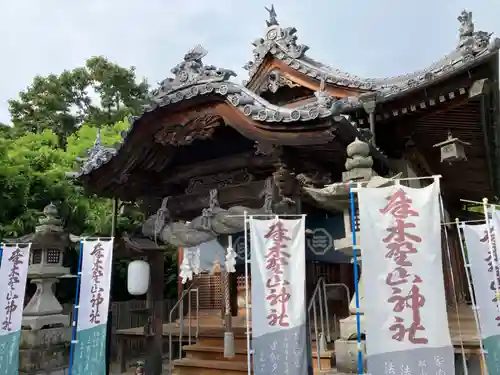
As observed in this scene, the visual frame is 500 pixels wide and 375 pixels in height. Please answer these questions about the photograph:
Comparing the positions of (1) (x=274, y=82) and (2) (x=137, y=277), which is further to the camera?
(1) (x=274, y=82)

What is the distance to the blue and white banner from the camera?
7348mm

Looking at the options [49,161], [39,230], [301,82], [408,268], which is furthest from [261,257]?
[49,161]

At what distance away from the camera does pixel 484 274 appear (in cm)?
636

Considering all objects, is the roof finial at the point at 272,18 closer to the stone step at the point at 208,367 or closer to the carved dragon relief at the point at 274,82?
the carved dragon relief at the point at 274,82

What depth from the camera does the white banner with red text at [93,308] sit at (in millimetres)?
6936

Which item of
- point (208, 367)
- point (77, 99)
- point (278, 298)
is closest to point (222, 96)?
point (278, 298)

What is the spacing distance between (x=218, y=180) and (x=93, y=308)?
3147mm

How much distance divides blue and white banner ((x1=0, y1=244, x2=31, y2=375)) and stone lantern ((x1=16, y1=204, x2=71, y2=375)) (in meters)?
0.99

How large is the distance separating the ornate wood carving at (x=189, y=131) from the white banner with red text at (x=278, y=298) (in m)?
2.21

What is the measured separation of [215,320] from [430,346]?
8.84 metres

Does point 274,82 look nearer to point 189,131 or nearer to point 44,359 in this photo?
point 189,131

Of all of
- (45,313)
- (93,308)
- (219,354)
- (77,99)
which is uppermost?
(77,99)

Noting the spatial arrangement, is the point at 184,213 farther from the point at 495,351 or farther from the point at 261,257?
the point at 495,351

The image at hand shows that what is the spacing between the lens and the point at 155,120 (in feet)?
24.0
